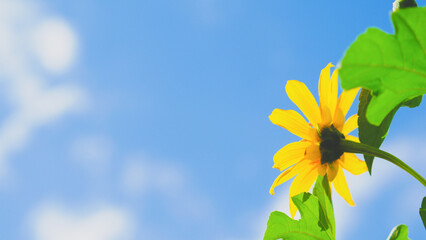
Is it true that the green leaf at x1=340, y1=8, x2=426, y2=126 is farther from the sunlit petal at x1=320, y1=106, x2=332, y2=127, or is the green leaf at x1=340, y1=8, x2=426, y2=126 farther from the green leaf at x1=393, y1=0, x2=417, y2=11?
the sunlit petal at x1=320, y1=106, x2=332, y2=127

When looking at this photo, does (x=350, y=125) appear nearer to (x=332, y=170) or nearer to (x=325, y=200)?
(x=332, y=170)

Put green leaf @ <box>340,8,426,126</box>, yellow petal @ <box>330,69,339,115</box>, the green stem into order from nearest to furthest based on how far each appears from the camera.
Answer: green leaf @ <box>340,8,426,126</box>, the green stem, yellow petal @ <box>330,69,339,115</box>

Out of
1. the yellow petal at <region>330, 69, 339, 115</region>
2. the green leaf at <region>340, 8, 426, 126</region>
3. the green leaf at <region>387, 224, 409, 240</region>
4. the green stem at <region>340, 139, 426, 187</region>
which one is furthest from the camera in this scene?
the yellow petal at <region>330, 69, 339, 115</region>

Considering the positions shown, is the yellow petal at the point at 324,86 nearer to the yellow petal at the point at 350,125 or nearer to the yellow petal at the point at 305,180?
the yellow petal at the point at 350,125

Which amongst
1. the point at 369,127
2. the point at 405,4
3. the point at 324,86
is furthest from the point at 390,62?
the point at 324,86

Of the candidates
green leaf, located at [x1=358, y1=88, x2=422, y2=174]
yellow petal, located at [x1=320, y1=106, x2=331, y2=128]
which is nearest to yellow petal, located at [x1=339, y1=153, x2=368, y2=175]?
yellow petal, located at [x1=320, y1=106, x2=331, y2=128]

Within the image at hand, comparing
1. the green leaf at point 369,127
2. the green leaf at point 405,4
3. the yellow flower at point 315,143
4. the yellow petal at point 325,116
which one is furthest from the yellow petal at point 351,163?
the green leaf at point 405,4
